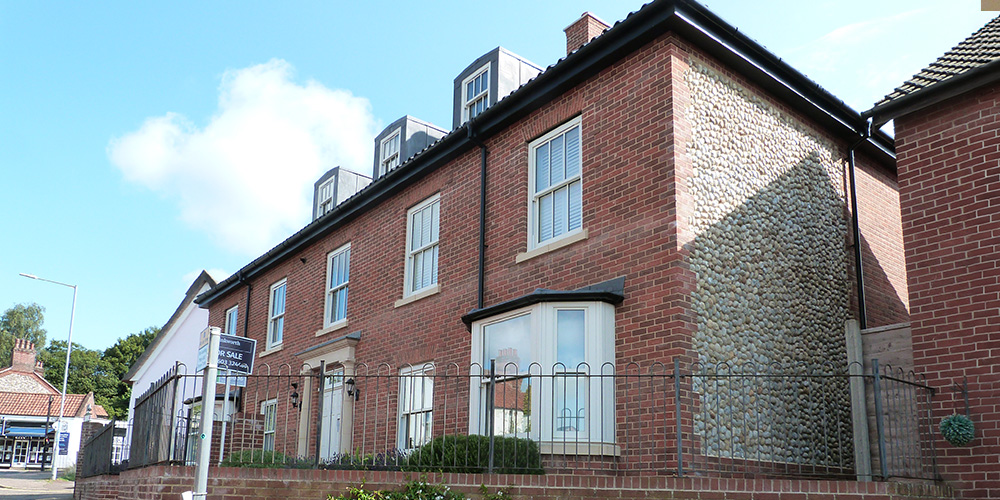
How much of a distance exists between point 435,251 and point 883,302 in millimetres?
7393

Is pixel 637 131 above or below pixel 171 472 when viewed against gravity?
above

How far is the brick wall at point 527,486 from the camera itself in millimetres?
7805

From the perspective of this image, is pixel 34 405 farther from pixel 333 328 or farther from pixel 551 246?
pixel 551 246

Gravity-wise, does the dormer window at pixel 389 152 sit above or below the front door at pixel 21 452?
above

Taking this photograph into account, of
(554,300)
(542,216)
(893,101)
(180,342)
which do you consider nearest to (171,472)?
(554,300)


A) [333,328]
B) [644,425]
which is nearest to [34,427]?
[333,328]

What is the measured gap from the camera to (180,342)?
32.3 meters

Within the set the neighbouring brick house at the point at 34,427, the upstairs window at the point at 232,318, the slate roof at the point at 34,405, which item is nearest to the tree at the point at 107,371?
the slate roof at the point at 34,405

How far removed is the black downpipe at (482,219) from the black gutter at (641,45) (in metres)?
0.21

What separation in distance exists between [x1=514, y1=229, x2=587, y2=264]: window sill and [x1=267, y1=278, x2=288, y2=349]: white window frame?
369 inches

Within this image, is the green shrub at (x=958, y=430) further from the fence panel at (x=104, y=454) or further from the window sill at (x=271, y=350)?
the window sill at (x=271, y=350)

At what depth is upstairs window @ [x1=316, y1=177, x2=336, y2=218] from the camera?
80.0ft

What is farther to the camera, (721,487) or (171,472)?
(171,472)

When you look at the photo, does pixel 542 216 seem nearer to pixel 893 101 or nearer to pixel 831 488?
pixel 893 101
